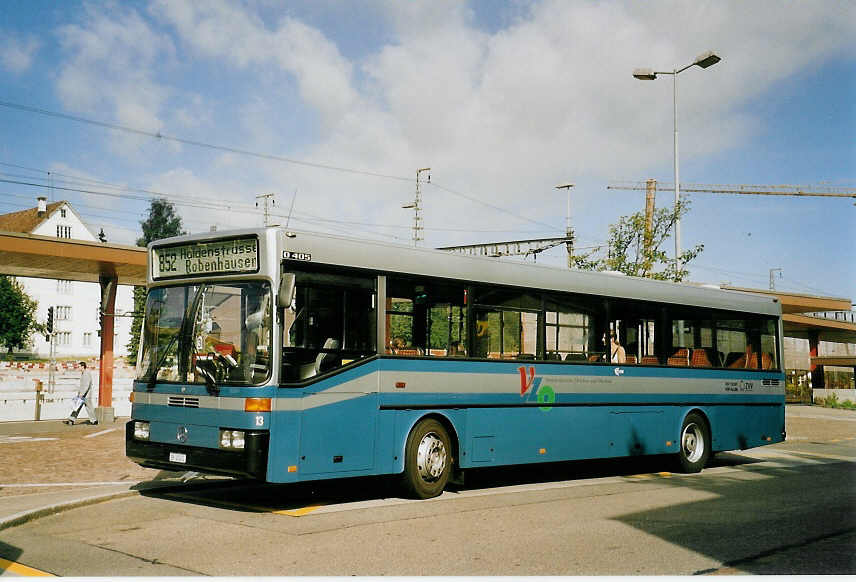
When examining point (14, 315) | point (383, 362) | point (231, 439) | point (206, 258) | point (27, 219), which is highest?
point (27, 219)

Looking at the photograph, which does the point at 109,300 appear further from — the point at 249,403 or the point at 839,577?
the point at 839,577

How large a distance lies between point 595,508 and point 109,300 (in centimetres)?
1712

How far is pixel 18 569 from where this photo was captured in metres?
7.11

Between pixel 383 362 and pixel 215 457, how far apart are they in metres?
2.35

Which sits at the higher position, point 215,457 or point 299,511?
point 215,457

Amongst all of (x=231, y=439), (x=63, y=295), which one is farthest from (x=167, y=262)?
(x=63, y=295)

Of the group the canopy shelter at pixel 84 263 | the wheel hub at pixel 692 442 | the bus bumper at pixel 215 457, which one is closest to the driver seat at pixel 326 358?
the bus bumper at pixel 215 457

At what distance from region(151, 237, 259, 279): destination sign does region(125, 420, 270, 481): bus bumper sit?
6.48 feet

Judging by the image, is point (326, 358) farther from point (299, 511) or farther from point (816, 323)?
point (816, 323)

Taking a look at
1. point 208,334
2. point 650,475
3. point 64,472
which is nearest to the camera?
point 208,334

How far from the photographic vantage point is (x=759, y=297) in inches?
689

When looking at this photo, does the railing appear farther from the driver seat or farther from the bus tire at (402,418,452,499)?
the driver seat

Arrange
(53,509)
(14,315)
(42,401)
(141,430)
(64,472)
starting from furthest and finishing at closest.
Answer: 1. (14,315)
2. (42,401)
3. (64,472)
4. (141,430)
5. (53,509)

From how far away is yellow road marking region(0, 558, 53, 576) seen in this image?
6969 mm
